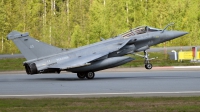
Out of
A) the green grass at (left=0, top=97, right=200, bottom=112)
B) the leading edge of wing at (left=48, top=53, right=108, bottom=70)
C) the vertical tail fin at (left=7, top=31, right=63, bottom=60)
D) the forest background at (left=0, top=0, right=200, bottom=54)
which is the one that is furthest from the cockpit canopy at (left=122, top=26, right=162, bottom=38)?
the forest background at (left=0, top=0, right=200, bottom=54)

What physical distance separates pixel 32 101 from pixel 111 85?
6936 millimetres

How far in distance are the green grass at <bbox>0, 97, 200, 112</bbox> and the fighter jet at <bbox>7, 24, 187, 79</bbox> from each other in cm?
890

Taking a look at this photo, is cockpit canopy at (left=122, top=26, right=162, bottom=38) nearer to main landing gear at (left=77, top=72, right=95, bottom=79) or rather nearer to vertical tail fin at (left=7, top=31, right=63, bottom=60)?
main landing gear at (left=77, top=72, right=95, bottom=79)

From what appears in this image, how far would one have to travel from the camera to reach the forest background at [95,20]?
2667 inches

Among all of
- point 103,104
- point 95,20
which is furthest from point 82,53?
point 95,20

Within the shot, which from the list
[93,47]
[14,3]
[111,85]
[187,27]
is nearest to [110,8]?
[187,27]

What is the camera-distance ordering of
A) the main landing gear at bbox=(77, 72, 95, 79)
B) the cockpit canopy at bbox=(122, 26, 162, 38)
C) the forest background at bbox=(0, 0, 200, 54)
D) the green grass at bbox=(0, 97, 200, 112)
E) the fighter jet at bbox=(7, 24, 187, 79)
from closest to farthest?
the green grass at bbox=(0, 97, 200, 112)
the fighter jet at bbox=(7, 24, 187, 79)
the main landing gear at bbox=(77, 72, 95, 79)
the cockpit canopy at bbox=(122, 26, 162, 38)
the forest background at bbox=(0, 0, 200, 54)

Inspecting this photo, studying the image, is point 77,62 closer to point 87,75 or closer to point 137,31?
point 87,75

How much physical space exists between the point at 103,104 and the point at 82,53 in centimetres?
1177

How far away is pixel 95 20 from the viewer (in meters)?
68.3

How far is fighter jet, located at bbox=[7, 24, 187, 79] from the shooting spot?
86.7 ft

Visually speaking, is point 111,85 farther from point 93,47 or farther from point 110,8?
point 110,8

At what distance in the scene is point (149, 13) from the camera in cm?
7850

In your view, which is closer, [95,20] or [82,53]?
[82,53]
